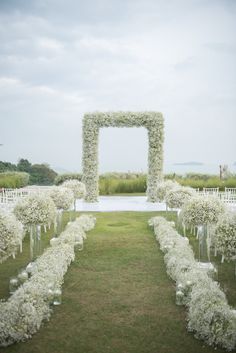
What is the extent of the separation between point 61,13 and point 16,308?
733 inches

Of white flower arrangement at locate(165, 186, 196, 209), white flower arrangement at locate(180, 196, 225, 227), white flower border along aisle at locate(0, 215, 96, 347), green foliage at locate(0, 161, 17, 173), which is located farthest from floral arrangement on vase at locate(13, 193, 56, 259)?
green foliage at locate(0, 161, 17, 173)

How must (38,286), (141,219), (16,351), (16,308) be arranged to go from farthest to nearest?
(141,219)
(38,286)
(16,308)
(16,351)

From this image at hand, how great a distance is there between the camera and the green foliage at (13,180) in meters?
27.7

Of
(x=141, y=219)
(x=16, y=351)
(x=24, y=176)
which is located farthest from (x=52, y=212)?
(x=24, y=176)

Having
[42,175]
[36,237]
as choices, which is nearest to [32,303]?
[36,237]

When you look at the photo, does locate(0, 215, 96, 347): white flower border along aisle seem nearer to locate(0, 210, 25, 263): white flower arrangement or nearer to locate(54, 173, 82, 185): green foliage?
locate(0, 210, 25, 263): white flower arrangement

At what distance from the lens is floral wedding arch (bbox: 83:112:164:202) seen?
2278 cm

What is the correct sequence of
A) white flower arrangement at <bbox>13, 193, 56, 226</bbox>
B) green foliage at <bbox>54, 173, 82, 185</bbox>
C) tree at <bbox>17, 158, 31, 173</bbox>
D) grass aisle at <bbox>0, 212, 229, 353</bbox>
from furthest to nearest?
tree at <bbox>17, 158, 31, 173</bbox> < green foliage at <bbox>54, 173, 82, 185</bbox> < white flower arrangement at <bbox>13, 193, 56, 226</bbox> < grass aisle at <bbox>0, 212, 229, 353</bbox>

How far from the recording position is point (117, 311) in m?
7.30

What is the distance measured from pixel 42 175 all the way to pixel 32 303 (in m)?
31.5

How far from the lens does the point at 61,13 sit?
22.4 m

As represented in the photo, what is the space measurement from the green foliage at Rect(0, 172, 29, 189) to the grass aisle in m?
16.7

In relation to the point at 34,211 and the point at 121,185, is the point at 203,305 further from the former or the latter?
the point at 121,185

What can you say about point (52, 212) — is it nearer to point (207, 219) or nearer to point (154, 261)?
point (154, 261)
